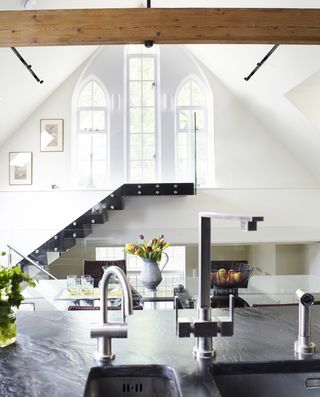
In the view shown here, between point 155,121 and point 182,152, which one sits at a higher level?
point 155,121

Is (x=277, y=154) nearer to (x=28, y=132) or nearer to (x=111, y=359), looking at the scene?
(x=28, y=132)

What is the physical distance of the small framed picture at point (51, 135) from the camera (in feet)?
25.6

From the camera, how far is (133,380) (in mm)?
1291

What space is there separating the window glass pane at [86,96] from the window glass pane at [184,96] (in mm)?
1680

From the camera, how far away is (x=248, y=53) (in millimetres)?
5875

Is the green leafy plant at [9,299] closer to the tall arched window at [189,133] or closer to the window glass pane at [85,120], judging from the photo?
the tall arched window at [189,133]

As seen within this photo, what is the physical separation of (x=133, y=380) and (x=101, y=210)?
5.78 m

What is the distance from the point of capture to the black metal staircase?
259 inches

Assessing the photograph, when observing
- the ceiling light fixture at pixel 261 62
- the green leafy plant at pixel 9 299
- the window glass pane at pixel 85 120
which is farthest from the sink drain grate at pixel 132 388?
the window glass pane at pixel 85 120

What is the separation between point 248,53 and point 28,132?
4.17 m

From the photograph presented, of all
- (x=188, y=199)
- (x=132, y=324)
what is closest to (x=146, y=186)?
(x=188, y=199)

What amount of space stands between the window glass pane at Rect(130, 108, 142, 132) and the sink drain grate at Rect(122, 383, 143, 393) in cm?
696

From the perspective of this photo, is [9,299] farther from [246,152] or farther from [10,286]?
[246,152]

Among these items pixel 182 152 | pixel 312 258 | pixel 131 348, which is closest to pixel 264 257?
pixel 312 258
